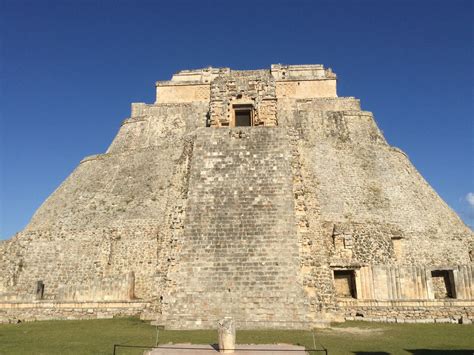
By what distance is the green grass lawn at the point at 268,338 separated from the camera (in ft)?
27.7

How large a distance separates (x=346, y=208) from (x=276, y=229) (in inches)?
314

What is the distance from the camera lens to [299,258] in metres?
11.6

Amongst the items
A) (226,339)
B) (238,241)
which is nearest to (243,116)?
(238,241)

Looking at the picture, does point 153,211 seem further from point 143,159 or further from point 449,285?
point 449,285

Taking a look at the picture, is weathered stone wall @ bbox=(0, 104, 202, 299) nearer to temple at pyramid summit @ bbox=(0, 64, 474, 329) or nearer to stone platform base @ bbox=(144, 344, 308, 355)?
temple at pyramid summit @ bbox=(0, 64, 474, 329)

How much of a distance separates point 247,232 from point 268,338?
143 inches

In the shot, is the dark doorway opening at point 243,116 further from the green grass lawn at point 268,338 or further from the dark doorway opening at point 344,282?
the green grass lawn at point 268,338

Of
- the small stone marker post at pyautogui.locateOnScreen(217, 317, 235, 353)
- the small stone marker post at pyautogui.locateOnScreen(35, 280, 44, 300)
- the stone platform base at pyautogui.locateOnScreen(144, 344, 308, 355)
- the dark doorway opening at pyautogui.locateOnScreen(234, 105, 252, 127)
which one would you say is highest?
the dark doorway opening at pyautogui.locateOnScreen(234, 105, 252, 127)

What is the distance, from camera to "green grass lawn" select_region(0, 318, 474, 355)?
27.7ft

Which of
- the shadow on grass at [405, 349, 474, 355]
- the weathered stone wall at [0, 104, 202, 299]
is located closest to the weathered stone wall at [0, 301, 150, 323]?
the weathered stone wall at [0, 104, 202, 299]

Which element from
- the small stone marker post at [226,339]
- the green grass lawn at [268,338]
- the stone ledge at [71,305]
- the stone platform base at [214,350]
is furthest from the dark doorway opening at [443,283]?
the stone ledge at [71,305]

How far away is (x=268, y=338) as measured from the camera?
9.15m

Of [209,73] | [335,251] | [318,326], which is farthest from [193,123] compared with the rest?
[318,326]

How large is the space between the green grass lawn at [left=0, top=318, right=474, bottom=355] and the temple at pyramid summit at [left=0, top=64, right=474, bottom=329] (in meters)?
0.78
